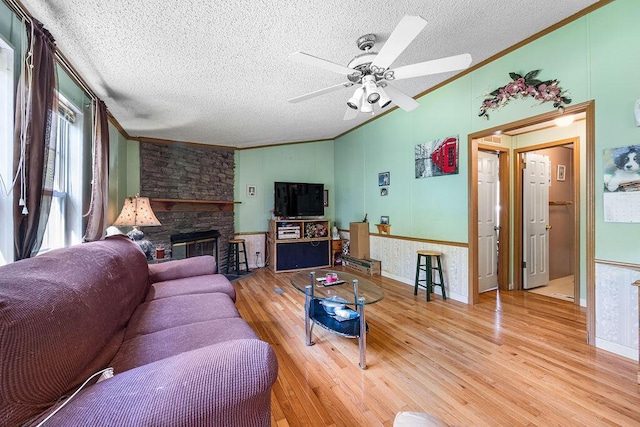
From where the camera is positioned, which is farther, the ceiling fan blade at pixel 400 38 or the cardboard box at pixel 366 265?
the cardboard box at pixel 366 265

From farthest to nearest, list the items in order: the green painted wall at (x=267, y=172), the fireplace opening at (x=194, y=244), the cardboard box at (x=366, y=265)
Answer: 1. the green painted wall at (x=267, y=172)
2. the cardboard box at (x=366, y=265)
3. the fireplace opening at (x=194, y=244)

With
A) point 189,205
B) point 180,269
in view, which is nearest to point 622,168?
point 180,269

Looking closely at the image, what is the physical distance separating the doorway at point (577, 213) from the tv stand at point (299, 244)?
2691 mm

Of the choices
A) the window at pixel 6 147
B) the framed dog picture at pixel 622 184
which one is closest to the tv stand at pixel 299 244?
the window at pixel 6 147

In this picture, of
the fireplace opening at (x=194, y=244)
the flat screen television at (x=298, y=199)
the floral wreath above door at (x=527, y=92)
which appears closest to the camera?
the floral wreath above door at (x=527, y=92)

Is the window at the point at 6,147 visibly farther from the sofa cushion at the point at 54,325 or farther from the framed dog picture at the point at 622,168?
the framed dog picture at the point at 622,168

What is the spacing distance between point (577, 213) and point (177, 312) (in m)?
4.05

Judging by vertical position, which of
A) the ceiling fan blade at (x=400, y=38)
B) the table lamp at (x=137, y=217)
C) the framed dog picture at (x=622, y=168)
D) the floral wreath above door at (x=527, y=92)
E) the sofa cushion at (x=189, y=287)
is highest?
the floral wreath above door at (x=527, y=92)

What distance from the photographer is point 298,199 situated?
5.11 meters

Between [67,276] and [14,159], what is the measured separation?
815 millimetres

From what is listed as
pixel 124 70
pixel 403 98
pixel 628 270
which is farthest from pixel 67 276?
pixel 628 270

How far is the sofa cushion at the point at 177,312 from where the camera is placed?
61.7 inches

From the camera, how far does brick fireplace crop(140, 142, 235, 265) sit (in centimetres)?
425

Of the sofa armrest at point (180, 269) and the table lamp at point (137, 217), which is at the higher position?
the table lamp at point (137, 217)
